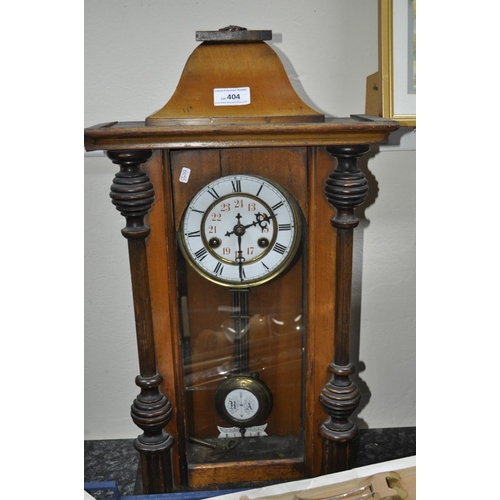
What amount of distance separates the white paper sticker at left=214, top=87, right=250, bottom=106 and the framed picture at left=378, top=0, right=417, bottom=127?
0.37m

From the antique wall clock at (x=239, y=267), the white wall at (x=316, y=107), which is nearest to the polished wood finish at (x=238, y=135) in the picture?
the antique wall clock at (x=239, y=267)

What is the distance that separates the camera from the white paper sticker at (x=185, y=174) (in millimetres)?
1028

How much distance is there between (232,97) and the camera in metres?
0.99

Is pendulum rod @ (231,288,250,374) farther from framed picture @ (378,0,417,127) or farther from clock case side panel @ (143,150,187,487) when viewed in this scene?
framed picture @ (378,0,417,127)

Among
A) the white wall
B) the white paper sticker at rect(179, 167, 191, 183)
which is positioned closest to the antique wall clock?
the white paper sticker at rect(179, 167, 191, 183)

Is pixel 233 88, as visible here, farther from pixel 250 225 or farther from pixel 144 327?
pixel 144 327

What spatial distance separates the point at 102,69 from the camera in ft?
4.32

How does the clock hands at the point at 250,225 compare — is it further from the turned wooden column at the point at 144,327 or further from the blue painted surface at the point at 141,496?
the blue painted surface at the point at 141,496

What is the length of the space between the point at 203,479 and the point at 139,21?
0.92 meters

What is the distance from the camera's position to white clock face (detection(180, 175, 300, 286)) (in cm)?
104

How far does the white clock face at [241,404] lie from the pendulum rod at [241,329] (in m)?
0.04

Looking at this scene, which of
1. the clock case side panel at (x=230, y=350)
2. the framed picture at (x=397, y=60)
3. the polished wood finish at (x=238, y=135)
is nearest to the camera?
the polished wood finish at (x=238, y=135)

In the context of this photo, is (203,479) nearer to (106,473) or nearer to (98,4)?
(106,473)
